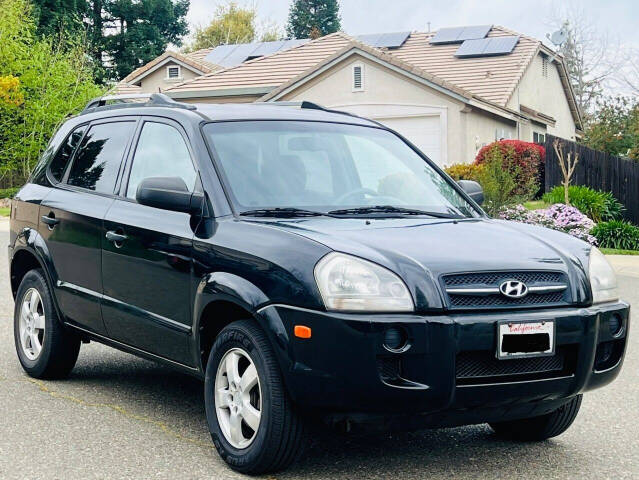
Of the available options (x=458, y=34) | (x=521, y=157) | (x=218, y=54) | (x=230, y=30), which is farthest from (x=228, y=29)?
(x=521, y=157)

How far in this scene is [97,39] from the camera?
61.0 meters

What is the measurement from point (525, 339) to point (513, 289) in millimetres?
223

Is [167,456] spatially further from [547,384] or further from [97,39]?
[97,39]

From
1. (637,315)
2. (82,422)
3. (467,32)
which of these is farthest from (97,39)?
(82,422)

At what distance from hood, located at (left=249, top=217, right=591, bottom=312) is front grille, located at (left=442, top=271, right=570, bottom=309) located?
31 millimetres

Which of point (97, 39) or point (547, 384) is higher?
point (97, 39)

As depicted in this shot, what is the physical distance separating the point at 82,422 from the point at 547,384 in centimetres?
270

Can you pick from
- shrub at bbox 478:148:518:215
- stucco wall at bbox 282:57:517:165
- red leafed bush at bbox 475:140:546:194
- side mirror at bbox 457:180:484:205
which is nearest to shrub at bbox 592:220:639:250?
shrub at bbox 478:148:518:215

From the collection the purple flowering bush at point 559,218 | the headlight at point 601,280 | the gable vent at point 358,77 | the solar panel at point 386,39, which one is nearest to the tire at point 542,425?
the headlight at point 601,280

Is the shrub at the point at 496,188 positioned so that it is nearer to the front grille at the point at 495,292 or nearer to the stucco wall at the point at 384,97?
the stucco wall at the point at 384,97

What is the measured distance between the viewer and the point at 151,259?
5.67 m

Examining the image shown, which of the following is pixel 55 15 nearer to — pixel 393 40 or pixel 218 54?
pixel 218 54

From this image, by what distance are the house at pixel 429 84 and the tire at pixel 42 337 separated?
79.1ft

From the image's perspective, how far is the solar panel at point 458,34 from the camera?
129ft
